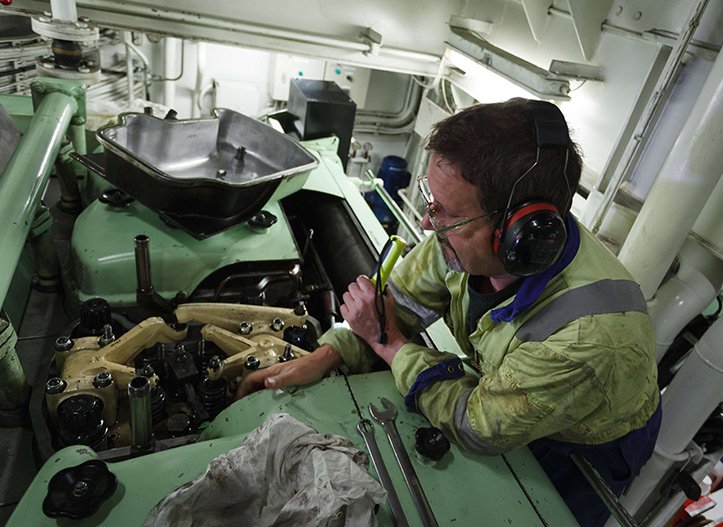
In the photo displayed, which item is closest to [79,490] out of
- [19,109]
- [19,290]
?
[19,290]

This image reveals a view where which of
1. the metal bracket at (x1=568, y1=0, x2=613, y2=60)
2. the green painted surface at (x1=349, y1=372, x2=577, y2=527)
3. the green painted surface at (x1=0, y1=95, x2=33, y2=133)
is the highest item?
the metal bracket at (x1=568, y1=0, x2=613, y2=60)

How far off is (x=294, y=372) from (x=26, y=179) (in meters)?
0.96

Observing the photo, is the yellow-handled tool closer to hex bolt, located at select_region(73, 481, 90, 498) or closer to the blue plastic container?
hex bolt, located at select_region(73, 481, 90, 498)

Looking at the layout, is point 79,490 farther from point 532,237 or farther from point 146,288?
point 532,237

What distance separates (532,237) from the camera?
100 cm

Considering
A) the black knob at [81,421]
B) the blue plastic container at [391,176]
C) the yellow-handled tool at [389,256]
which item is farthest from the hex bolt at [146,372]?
the blue plastic container at [391,176]

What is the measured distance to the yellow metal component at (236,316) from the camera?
157cm

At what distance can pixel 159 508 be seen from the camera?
2.79 ft

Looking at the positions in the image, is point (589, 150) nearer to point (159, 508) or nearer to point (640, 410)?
point (640, 410)

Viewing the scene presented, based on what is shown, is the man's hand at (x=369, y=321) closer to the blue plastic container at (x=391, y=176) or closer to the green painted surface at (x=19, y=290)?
the green painted surface at (x=19, y=290)

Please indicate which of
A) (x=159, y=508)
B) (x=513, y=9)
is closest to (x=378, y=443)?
(x=159, y=508)

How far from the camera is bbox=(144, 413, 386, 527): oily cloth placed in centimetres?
83

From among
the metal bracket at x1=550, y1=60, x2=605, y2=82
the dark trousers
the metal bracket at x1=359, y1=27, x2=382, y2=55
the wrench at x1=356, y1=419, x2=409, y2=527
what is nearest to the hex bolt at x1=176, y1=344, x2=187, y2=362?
the wrench at x1=356, y1=419, x2=409, y2=527

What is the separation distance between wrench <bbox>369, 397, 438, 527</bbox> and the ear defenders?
0.48 m
